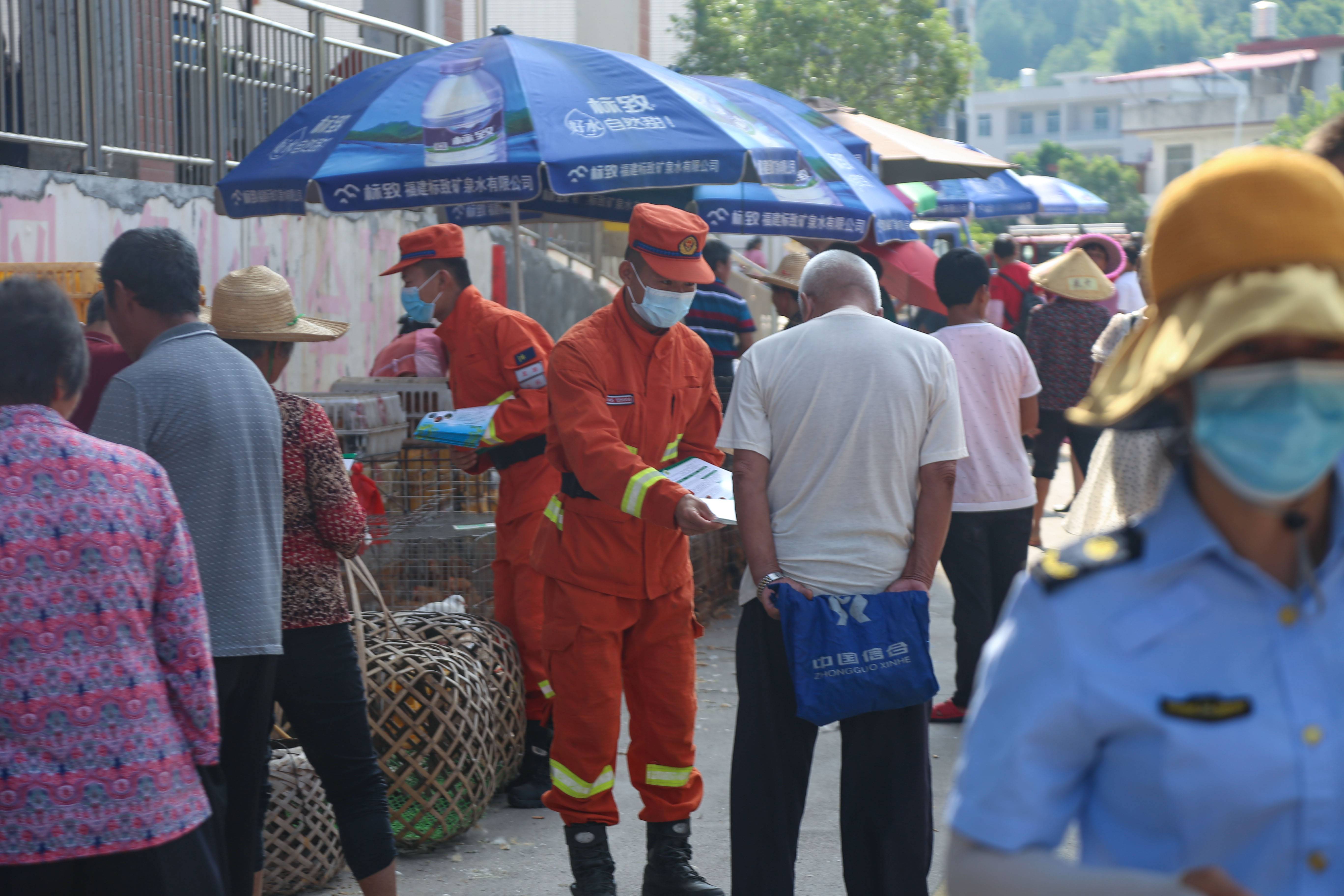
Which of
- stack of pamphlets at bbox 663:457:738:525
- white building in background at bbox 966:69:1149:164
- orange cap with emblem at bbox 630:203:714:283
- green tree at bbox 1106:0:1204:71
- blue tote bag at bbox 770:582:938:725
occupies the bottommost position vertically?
blue tote bag at bbox 770:582:938:725

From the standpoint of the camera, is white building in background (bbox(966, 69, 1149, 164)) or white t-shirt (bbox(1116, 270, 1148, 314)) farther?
white building in background (bbox(966, 69, 1149, 164))

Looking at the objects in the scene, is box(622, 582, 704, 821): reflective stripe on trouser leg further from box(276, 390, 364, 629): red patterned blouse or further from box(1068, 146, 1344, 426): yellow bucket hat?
box(1068, 146, 1344, 426): yellow bucket hat

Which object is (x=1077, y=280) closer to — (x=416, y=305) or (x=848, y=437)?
(x=416, y=305)

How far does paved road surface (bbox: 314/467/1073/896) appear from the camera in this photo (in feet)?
15.5

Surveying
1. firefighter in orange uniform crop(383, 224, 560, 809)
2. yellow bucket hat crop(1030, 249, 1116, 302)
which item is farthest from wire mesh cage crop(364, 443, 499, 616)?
yellow bucket hat crop(1030, 249, 1116, 302)

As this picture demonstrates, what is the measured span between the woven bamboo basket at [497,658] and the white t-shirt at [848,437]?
165 centimetres

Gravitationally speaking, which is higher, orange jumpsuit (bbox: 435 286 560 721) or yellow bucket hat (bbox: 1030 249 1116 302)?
yellow bucket hat (bbox: 1030 249 1116 302)

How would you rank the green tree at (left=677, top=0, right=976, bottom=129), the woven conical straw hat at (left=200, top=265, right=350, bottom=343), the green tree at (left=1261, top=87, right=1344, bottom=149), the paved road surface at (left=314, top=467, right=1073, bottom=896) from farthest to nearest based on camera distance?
the green tree at (left=1261, top=87, right=1344, bottom=149) → the green tree at (left=677, top=0, right=976, bottom=129) → the paved road surface at (left=314, top=467, right=1073, bottom=896) → the woven conical straw hat at (left=200, top=265, right=350, bottom=343)

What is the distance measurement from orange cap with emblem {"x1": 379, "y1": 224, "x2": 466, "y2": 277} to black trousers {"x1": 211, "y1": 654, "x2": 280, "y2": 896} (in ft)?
8.93

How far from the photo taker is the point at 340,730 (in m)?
3.88

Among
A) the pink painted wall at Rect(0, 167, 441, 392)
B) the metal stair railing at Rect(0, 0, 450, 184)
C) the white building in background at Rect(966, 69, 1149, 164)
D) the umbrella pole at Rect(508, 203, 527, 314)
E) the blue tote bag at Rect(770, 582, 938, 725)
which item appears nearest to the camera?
the blue tote bag at Rect(770, 582, 938, 725)

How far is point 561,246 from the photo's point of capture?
20.1 metres

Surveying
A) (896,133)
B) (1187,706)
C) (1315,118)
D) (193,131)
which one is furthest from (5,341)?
(1315,118)

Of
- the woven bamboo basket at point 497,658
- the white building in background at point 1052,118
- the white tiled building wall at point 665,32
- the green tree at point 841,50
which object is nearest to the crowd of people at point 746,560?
the woven bamboo basket at point 497,658
